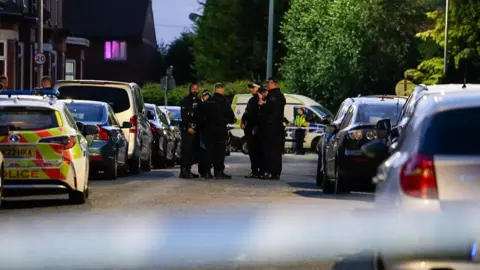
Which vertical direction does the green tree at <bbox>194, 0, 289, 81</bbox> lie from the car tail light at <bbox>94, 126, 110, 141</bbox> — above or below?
above

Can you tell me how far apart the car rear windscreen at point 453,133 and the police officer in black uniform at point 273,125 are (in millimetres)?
15391

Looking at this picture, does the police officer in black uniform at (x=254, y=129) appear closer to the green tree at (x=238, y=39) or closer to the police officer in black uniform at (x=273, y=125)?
the police officer in black uniform at (x=273, y=125)

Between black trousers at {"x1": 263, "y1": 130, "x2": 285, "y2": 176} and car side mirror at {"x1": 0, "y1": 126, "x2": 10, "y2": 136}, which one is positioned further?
black trousers at {"x1": 263, "y1": 130, "x2": 285, "y2": 176}

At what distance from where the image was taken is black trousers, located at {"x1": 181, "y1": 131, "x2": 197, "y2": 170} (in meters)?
24.3

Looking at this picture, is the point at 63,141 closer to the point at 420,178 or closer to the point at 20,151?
the point at 20,151

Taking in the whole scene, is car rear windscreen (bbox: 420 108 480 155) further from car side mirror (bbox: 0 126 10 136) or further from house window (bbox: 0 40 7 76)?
house window (bbox: 0 40 7 76)

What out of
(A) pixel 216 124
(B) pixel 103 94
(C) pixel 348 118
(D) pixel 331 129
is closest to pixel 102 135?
(A) pixel 216 124

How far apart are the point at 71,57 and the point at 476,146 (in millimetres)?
58233

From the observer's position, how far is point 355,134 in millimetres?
18938

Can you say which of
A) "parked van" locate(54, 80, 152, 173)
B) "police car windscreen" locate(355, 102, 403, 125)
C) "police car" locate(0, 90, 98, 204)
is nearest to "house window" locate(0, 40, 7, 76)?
"parked van" locate(54, 80, 152, 173)

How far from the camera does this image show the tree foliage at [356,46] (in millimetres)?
58406

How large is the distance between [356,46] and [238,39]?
2372cm

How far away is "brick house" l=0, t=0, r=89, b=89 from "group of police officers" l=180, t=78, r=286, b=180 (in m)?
18.7

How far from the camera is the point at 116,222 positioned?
1438cm
